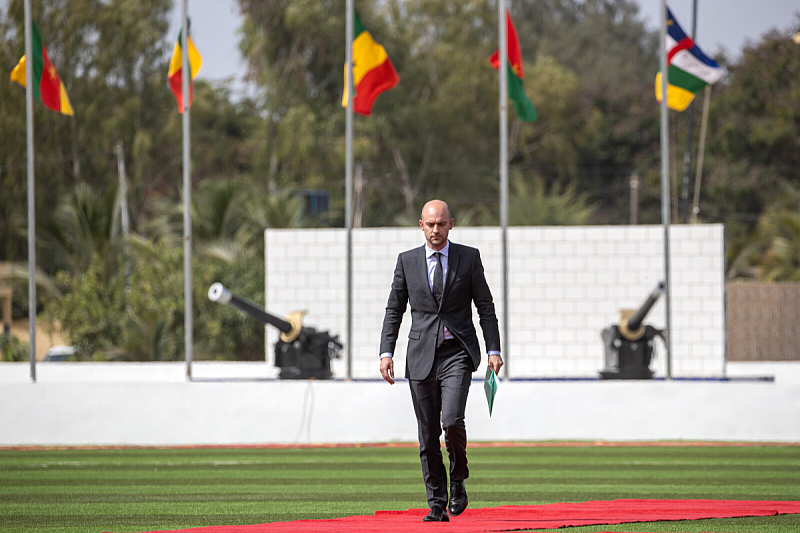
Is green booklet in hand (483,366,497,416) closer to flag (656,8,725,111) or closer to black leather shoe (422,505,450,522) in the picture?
black leather shoe (422,505,450,522)

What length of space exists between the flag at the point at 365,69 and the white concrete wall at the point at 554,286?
13.6 feet

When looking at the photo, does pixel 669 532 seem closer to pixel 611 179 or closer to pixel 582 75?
pixel 611 179

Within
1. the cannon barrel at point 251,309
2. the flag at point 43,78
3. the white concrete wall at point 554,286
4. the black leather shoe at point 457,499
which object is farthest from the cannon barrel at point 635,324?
the black leather shoe at point 457,499

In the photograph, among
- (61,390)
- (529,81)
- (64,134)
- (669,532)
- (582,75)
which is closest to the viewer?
(669,532)

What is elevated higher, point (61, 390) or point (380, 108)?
point (380, 108)

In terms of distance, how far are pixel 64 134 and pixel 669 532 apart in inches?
1602

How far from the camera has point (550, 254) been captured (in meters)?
→ 21.0

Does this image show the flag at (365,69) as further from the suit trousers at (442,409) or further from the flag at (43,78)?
the suit trousers at (442,409)

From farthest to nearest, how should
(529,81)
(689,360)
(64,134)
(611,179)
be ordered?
(611,179) → (529,81) → (64,134) → (689,360)

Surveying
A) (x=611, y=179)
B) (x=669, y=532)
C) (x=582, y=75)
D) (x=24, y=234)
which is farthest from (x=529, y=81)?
(x=669, y=532)

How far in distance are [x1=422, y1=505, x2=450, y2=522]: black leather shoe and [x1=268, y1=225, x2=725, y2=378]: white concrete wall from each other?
42.3ft

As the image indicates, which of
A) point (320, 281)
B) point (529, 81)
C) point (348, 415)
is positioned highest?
point (529, 81)

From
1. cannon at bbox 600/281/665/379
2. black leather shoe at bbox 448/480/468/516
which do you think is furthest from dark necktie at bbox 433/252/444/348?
cannon at bbox 600/281/665/379

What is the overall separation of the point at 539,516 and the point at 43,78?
11.8 m
